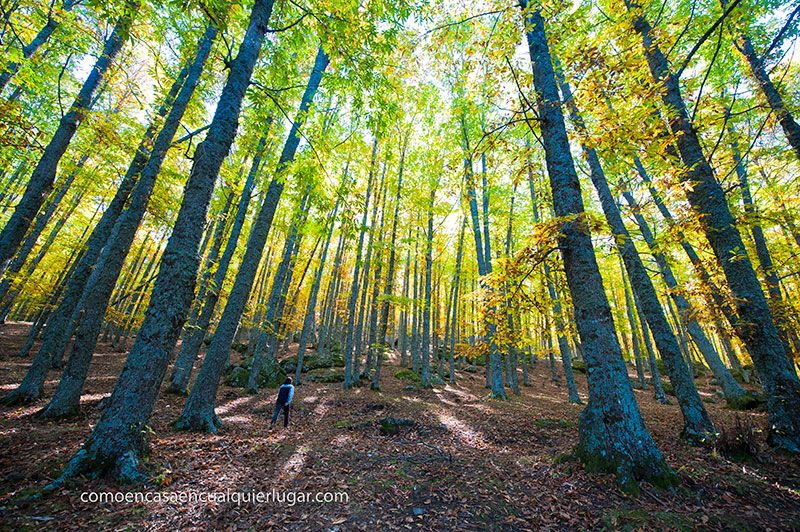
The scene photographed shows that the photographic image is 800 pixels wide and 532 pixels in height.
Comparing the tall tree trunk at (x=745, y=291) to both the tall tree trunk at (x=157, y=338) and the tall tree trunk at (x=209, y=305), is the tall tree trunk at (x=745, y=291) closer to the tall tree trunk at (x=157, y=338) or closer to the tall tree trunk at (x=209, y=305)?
the tall tree trunk at (x=157, y=338)

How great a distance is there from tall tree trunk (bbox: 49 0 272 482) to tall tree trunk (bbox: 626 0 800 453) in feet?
24.9

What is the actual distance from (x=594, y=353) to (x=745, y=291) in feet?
13.4

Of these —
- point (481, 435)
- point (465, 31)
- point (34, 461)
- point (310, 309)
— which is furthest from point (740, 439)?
point (310, 309)

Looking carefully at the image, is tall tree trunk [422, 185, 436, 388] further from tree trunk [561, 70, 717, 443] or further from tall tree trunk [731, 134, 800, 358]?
tall tree trunk [731, 134, 800, 358]

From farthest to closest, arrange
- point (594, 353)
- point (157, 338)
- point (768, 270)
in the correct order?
point (768, 270) < point (594, 353) < point (157, 338)

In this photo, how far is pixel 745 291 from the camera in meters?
A: 5.99

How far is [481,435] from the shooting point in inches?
305

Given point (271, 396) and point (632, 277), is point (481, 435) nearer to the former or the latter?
point (632, 277)

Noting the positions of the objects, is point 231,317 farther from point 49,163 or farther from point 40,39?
point 40,39

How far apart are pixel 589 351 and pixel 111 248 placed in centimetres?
1084

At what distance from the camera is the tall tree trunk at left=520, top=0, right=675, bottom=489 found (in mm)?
4391

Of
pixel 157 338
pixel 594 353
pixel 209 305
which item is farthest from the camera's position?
pixel 209 305

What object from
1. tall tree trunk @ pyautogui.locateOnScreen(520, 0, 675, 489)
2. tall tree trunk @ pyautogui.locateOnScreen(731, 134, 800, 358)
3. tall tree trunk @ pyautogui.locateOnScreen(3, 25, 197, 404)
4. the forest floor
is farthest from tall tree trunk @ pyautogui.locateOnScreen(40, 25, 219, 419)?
tall tree trunk @ pyautogui.locateOnScreen(731, 134, 800, 358)

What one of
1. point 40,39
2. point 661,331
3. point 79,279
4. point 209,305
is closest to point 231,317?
point 209,305
